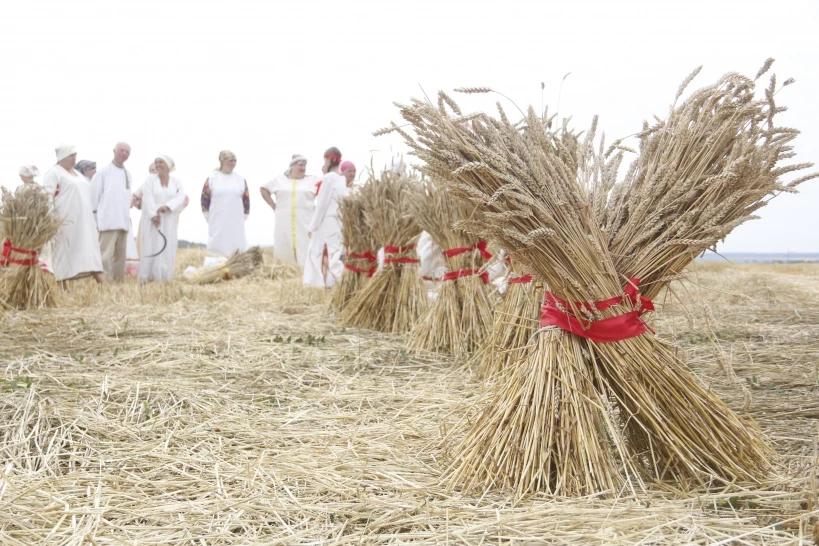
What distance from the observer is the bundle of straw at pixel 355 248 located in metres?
5.98

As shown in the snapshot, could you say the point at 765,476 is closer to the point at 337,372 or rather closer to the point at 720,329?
the point at 337,372

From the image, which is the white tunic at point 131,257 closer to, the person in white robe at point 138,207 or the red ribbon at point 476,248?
the person in white robe at point 138,207

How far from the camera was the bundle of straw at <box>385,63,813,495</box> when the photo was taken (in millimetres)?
2129

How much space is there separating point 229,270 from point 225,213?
3.55 ft

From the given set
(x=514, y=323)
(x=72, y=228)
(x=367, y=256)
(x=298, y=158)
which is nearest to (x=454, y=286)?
(x=514, y=323)

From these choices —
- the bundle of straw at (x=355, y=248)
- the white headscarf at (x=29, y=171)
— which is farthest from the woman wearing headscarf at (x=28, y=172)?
the bundle of straw at (x=355, y=248)

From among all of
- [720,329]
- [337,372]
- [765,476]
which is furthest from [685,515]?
[720,329]

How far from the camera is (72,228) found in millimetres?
8648

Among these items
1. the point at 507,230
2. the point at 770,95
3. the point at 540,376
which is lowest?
the point at 540,376

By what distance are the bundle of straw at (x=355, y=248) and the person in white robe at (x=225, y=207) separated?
563 cm

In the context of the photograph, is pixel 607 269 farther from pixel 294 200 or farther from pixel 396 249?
pixel 294 200

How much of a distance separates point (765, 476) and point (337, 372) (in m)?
2.41

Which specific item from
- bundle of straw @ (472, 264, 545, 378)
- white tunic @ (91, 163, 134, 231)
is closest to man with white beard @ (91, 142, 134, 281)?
white tunic @ (91, 163, 134, 231)

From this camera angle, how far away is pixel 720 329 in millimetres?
5332
